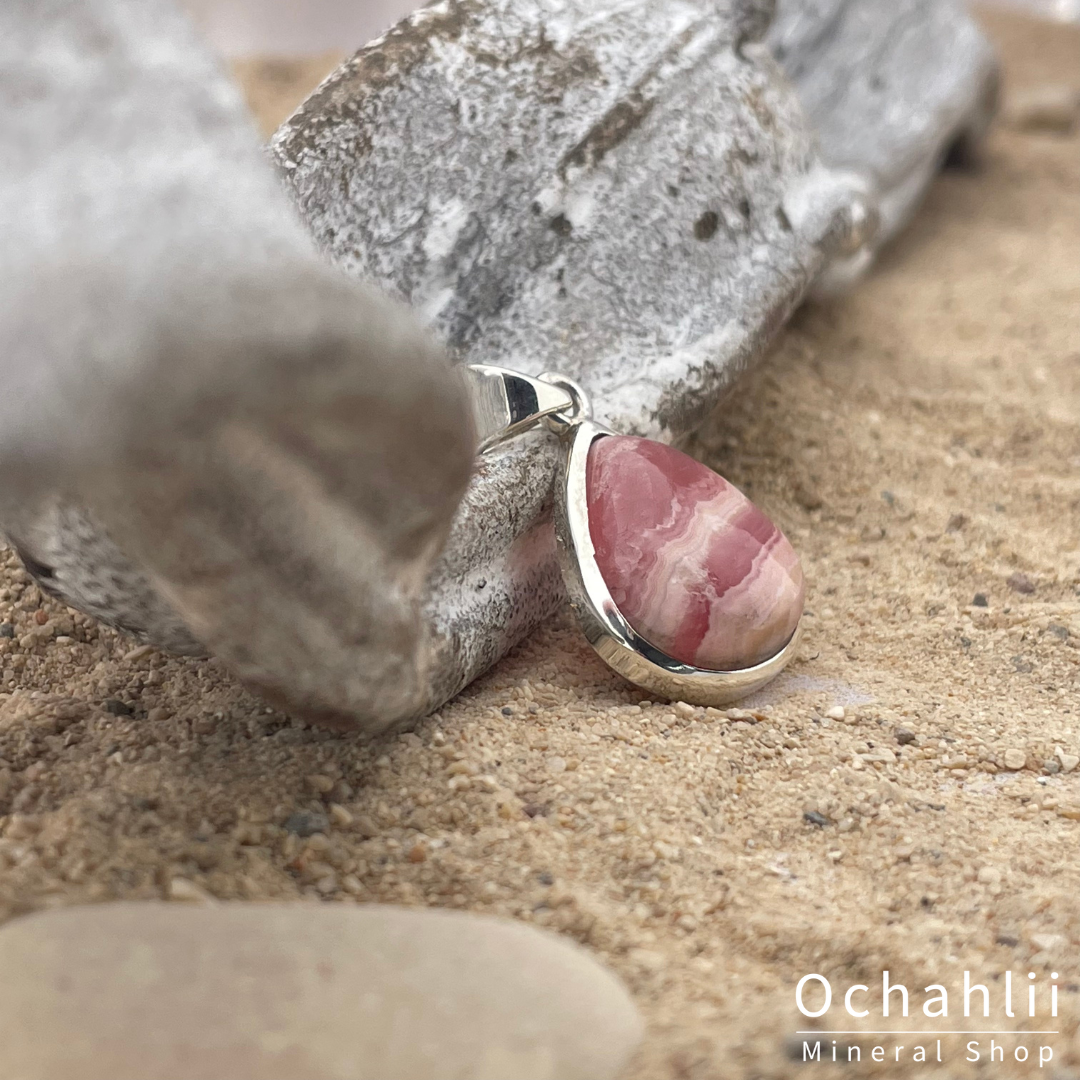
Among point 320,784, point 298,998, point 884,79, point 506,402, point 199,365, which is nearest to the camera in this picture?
point 199,365

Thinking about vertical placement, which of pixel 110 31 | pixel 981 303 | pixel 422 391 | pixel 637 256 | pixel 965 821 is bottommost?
pixel 981 303

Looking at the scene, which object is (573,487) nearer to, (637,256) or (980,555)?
(637,256)

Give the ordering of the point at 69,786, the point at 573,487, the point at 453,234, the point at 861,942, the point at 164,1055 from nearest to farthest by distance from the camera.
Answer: the point at 164,1055, the point at 861,942, the point at 69,786, the point at 573,487, the point at 453,234

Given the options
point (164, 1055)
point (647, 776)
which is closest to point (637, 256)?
point (647, 776)

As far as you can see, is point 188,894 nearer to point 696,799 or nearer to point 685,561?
point 696,799

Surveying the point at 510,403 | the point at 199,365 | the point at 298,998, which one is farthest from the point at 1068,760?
the point at 199,365

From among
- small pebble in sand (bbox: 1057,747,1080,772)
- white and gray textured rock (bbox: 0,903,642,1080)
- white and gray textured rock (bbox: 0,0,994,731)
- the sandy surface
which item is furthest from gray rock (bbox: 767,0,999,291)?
white and gray textured rock (bbox: 0,903,642,1080)
